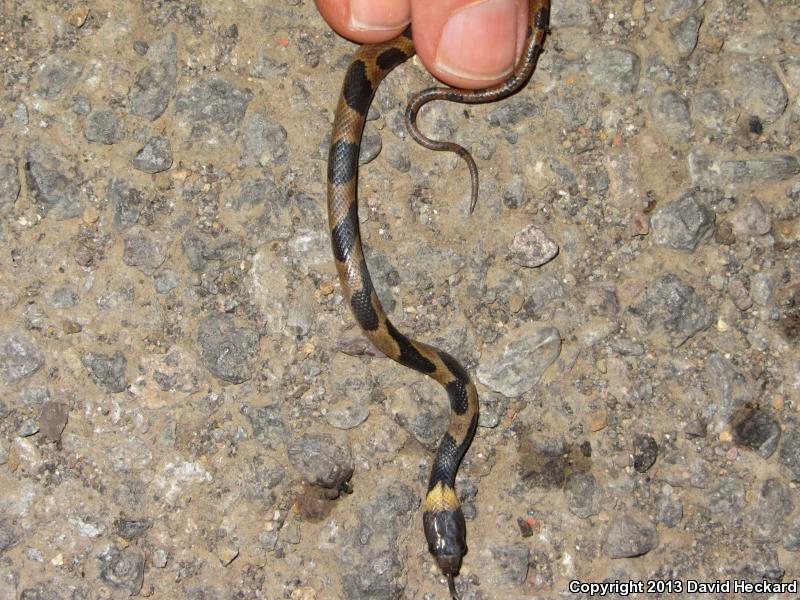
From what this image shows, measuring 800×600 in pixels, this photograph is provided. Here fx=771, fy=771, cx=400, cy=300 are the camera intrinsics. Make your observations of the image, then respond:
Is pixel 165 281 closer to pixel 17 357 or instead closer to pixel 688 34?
pixel 17 357

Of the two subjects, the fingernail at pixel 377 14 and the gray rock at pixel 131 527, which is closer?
the gray rock at pixel 131 527

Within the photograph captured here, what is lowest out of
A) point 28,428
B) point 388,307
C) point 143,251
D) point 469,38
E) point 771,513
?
point 771,513

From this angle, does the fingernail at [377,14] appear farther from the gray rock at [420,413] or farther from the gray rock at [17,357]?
the gray rock at [17,357]

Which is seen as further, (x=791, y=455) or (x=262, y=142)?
(x=262, y=142)

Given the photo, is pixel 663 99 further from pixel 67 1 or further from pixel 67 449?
pixel 67 449

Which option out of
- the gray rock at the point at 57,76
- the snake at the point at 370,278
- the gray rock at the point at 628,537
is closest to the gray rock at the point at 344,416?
the snake at the point at 370,278

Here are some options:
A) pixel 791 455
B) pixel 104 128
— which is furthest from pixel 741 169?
pixel 104 128
